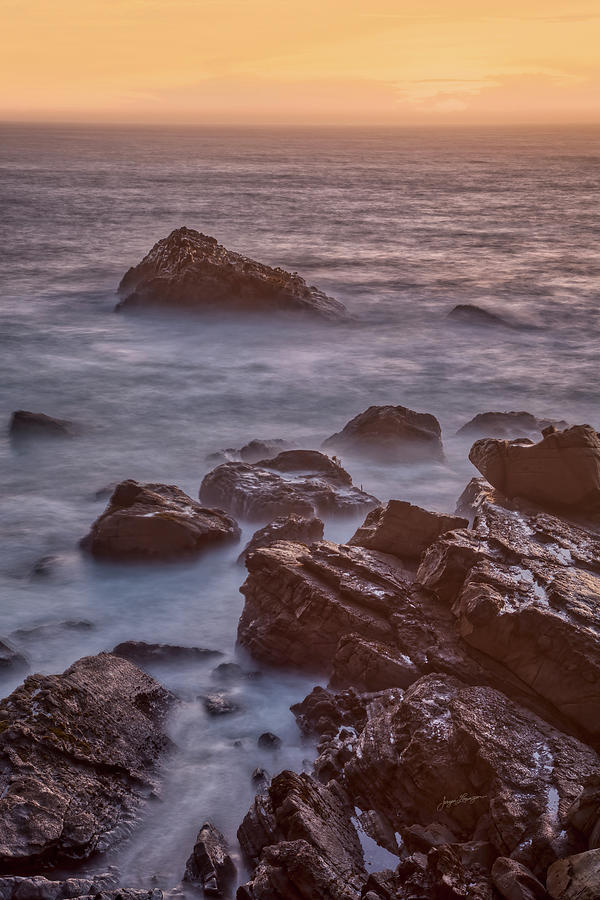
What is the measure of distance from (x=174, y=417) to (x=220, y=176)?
8128 centimetres

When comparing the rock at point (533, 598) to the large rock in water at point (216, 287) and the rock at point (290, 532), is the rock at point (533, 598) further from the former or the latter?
the large rock in water at point (216, 287)

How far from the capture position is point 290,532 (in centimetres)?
1460

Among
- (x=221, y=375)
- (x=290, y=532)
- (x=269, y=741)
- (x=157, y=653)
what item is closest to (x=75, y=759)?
(x=269, y=741)

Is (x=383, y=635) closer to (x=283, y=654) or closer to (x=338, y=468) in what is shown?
(x=283, y=654)

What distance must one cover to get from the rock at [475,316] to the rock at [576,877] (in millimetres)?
29743

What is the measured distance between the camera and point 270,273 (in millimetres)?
35406

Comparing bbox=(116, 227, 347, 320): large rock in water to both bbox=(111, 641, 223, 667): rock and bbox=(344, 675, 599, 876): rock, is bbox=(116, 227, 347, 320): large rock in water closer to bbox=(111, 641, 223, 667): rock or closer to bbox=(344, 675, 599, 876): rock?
bbox=(111, 641, 223, 667): rock

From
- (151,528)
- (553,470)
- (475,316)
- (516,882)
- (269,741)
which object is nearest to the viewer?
(516,882)

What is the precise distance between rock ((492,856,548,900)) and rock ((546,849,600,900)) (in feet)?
0.34

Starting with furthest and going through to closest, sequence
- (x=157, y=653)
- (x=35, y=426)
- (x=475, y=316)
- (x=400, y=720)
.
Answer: (x=475, y=316) → (x=35, y=426) → (x=157, y=653) → (x=400, y=720)

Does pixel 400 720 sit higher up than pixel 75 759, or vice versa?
pixel 400 720

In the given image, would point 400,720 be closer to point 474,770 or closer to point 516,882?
point 474,770

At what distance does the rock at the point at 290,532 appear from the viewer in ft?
47.7

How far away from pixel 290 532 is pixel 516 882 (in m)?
8.17
